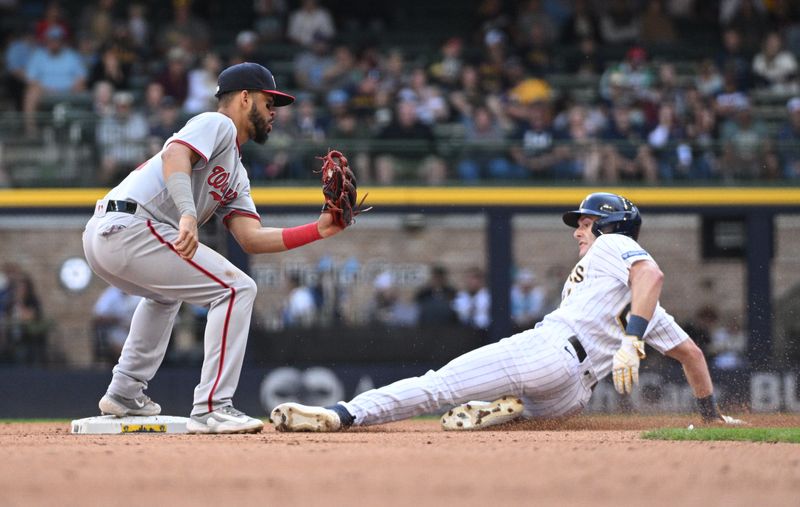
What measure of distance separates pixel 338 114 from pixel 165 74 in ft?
6.89

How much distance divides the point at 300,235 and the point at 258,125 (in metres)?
0.60

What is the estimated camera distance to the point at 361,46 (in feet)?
46.9

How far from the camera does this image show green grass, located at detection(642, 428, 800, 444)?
19.4ft

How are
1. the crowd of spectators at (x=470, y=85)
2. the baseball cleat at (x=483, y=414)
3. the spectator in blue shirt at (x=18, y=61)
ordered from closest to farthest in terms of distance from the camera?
1. the baseball cleat at (x=483, y=414)
2. the crowd of spectators at (x=470, y=85)
3. the spectator in blue shirt at (x=18, y=61)

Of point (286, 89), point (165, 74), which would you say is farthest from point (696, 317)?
point (165, 74)

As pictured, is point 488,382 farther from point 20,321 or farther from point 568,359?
point 20,321

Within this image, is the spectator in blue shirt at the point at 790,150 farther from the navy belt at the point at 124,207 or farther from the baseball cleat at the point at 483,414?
the navy belt at the point at 124,207

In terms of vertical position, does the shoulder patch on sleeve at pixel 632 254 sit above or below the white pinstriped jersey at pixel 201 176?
below

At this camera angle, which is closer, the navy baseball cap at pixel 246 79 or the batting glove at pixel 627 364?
the batting glove at pixel 627 364

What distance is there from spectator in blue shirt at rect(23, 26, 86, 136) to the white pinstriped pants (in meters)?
7.91

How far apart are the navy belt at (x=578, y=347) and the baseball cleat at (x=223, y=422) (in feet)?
5.48

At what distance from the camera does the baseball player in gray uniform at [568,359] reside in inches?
246

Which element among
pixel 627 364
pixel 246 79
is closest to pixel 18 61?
pixel 246 79

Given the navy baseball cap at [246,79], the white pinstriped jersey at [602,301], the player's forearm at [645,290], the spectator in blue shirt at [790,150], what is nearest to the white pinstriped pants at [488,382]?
the white pinstriped jersey at [602,301]
